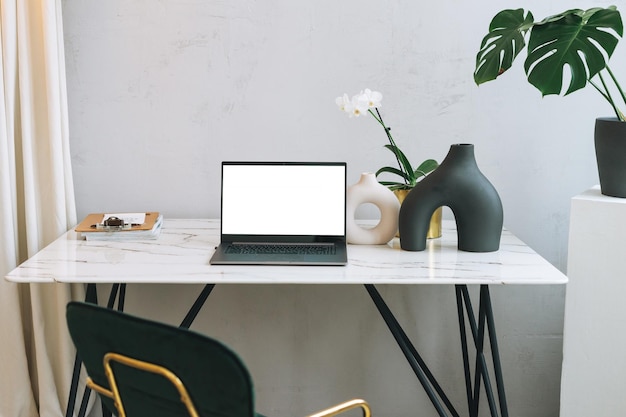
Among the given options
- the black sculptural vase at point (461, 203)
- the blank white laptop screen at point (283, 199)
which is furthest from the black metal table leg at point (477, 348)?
the blank white laptop screen at point (283, 199)

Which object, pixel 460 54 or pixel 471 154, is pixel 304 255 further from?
pixel 460 54

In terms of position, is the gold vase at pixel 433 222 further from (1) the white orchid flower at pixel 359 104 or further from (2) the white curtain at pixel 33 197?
(2) the white curtain at pixel 33 197

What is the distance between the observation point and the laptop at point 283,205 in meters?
2.27

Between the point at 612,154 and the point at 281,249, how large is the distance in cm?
88

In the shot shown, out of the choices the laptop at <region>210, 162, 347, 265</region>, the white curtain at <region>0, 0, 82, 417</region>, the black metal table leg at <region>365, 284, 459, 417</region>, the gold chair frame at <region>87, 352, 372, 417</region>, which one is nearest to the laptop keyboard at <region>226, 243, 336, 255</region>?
the laptop at <region>210, 162, 347, 265</region>

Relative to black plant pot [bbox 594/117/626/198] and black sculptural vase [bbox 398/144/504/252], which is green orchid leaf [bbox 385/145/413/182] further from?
black plant pot [bbox 594/117/626/198]

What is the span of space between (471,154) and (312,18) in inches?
26.7

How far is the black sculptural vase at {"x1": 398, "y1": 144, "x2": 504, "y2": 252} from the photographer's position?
2.14 metres

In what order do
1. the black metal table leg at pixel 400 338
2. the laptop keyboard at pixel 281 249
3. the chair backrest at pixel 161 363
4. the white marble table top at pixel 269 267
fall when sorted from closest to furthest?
1. the chair backrest at pixel 161 363
2. the white marble table top at pixel 269 267
3. the black metal table leg at pixel 400 338
4. the laptop keyboard at pixel 281 249

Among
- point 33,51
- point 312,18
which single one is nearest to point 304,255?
point 312,18

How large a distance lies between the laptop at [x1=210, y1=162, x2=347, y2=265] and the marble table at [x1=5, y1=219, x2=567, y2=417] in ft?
0.28

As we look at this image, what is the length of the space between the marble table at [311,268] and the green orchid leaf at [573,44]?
1.49ft

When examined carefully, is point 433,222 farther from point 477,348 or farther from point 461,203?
point 477,348

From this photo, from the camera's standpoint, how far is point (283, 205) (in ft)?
7.49
